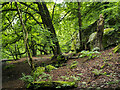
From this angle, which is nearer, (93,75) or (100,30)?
(93,75)

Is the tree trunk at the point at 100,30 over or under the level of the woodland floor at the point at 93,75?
over

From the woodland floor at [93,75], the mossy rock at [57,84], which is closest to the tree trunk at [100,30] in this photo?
the woodland floor at [93,75]

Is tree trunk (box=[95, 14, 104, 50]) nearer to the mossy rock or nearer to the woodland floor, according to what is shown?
the woodland floor

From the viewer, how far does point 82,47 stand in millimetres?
10070

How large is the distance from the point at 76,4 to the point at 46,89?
28.0ft

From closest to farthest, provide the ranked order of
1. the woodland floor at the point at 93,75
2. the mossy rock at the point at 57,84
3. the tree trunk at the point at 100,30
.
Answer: the woodland floor at the point at 93,75, the mossy rock at the point at 57,84, the tree trunk at the point at 100,30

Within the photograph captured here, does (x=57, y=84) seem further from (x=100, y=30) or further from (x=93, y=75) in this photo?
(x=100, y=30)

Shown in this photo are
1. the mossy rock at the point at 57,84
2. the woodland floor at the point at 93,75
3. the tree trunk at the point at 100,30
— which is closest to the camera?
→ the woodland floor at the point at 93,75

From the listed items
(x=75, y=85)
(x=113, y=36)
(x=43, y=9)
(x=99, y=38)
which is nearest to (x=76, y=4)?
(x=43, y=9)

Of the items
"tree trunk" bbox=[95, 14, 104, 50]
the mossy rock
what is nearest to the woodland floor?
the mossy rock

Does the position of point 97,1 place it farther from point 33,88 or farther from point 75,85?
point 33,88

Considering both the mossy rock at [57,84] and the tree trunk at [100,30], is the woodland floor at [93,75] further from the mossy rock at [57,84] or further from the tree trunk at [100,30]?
the tree trunk at [100,30]

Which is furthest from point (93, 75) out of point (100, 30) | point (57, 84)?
point (100, 30)

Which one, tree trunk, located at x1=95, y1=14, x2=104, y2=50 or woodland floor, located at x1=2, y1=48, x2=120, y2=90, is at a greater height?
tree trunk, located at x1=95, y1=14, x2=104, y2=50
